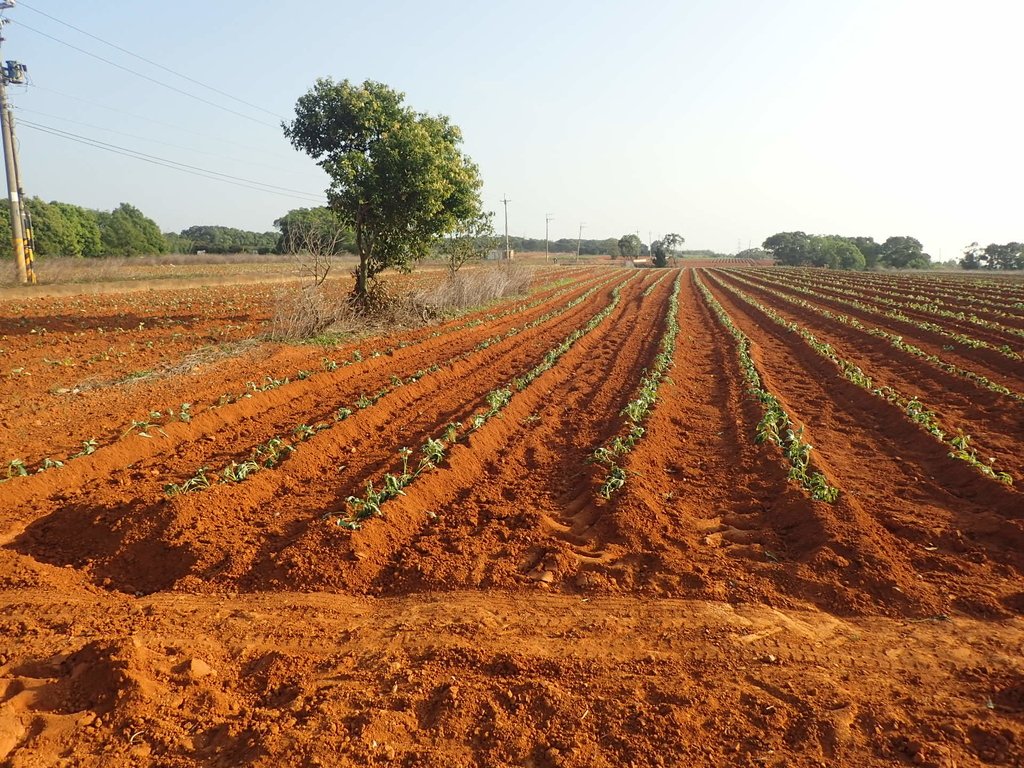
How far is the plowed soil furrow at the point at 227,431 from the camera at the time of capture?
261 inches

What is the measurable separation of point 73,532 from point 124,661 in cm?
282

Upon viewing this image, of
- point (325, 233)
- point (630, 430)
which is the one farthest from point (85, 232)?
point (630, 430)

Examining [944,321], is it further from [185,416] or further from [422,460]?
[185,416]

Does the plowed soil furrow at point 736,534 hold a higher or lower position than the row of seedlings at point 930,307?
lower

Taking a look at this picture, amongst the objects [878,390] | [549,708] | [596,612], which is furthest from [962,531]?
[878,390]

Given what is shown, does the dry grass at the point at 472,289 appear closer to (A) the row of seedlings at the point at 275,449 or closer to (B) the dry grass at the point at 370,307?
(B) the dry grass at the point at 370,307

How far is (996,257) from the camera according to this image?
8812 centimetres

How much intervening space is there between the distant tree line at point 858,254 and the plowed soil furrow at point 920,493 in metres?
94.1

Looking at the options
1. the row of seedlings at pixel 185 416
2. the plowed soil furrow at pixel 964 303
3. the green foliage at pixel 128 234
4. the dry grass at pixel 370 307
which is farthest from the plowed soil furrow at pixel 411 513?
the green foliage at pixel 128 234

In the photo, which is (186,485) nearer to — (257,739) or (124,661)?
(124,661)

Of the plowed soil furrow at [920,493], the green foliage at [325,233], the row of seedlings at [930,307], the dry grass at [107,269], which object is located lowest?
the plowed soil furrow at [920,493]

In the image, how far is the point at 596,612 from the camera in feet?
14.1

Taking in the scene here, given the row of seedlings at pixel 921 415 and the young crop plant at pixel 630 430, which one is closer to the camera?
the young crop plant at pixel 630 430

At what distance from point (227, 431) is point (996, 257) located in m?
112
